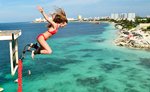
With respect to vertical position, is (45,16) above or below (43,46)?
above

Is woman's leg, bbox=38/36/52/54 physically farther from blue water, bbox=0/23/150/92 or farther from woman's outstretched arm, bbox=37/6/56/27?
blue water, bbox=0/23/150/92

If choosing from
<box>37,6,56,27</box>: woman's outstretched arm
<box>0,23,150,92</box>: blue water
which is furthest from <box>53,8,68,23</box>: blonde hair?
<box>0,23,150,92</box>: blue water

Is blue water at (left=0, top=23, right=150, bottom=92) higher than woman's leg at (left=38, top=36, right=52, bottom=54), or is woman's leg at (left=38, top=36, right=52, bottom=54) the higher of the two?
woman's leg at (left=38, top=36, right=52, bottom=54)

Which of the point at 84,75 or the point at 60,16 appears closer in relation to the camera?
the point at 60,16

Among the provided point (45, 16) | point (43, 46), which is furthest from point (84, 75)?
point (45, 16)

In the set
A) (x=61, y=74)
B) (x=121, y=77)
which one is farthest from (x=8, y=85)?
(x=121, y=77)

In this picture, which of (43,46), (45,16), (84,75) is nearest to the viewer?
(45,16)

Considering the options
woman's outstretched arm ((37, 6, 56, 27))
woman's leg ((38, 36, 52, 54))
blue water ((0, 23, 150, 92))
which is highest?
woman's outstretched arm ((37, 6, 56, 27))

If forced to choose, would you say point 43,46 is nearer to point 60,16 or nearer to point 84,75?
point 60,16

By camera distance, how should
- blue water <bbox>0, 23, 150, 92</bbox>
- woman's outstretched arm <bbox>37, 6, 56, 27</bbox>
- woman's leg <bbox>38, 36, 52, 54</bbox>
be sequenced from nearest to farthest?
1. woman's outstretched arm <bbox>37, 6, 56, 27</bbox>
2. woman's leg <bbox>38, 36, 52, 54</bbox>
3. blue water <bbox>0, 23, 150, 92</bbox>

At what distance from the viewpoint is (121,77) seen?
1145 inches

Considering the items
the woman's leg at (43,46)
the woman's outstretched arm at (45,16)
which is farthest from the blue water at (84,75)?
the woman's outstretched arm at (45,16)

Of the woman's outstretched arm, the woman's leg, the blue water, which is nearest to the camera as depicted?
the woman's outstretched arm

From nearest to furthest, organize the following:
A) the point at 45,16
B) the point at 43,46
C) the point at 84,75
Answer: the point at 45,16 → the point at 43,46 → the point at 84,75
